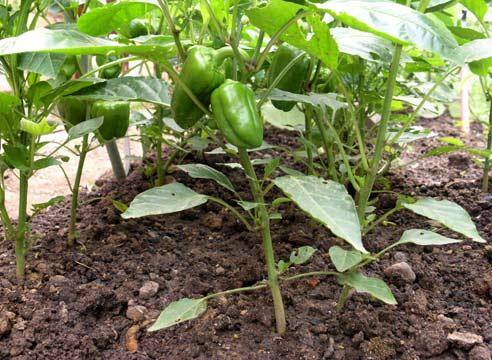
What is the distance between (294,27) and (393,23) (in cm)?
19

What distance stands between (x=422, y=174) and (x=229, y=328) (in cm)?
111

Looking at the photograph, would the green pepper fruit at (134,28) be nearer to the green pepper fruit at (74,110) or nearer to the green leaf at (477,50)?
the green pepper fruit at (74,110)

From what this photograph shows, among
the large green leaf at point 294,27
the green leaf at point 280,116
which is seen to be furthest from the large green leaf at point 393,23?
the green leaf at point 280,116

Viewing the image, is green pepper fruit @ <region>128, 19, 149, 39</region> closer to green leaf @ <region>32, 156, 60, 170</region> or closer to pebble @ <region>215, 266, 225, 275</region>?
green leaf @ <region>32, 156, 60, 170</region>

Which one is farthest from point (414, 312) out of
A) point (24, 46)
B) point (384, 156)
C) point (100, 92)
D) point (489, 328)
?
point (384, 156)

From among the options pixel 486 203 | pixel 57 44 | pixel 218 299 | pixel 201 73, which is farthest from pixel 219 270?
pixel 486 203

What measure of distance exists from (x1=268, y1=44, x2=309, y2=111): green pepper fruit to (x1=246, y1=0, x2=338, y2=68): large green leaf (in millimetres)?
206

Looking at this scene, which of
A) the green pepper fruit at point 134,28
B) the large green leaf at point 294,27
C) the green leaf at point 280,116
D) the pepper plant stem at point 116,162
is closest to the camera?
the large green leaf at point 294,27

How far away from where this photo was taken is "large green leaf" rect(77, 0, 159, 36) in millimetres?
880

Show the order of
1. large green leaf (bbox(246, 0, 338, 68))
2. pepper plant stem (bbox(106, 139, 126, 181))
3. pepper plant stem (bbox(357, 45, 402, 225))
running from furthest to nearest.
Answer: pepper plant stem (bbox(106, 139, 126, 181)), pepper plant stem (bbox(357, 45, 402, 225)), large green leaf (bbox(246, 0, 338, 68))

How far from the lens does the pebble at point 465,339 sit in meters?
0.92

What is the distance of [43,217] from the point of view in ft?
4.70

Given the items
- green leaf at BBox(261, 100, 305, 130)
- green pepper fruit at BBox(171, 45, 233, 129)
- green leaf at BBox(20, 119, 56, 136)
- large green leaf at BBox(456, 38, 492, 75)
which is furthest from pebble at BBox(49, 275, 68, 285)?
green leaf at BBox(261, 100, 305, 130)

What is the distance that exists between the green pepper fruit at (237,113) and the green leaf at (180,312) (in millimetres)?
274
